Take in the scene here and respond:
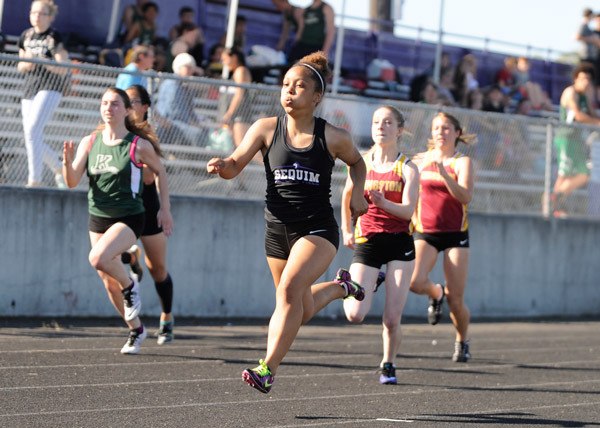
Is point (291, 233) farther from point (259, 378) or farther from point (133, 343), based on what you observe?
point (133, 343)

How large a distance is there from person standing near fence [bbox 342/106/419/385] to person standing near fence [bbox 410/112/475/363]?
1.30 m

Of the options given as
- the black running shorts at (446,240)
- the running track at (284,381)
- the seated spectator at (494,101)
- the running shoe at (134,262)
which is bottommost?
the running track at (284,381)

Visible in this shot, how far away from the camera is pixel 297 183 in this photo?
830 centimetres

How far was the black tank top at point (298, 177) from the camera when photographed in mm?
8289

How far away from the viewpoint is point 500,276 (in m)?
18.2

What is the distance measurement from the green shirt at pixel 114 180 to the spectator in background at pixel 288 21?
9355 millimetres

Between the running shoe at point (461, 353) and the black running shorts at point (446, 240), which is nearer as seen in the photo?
the black running shorts at point (446, 240)

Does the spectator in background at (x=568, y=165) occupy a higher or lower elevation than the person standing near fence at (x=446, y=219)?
higher

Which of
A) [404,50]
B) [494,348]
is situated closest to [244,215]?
[494,348]

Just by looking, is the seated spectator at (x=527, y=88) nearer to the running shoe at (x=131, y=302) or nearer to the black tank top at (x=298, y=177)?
the running shoe at (x=131, y=302)

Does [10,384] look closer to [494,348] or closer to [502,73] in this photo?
[494,348]

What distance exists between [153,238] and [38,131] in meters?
2.54

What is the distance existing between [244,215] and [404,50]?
10375 millimetres

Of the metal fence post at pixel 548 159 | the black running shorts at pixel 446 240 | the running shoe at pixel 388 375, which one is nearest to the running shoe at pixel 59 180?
A: the black running shorts at pixel 446 240
